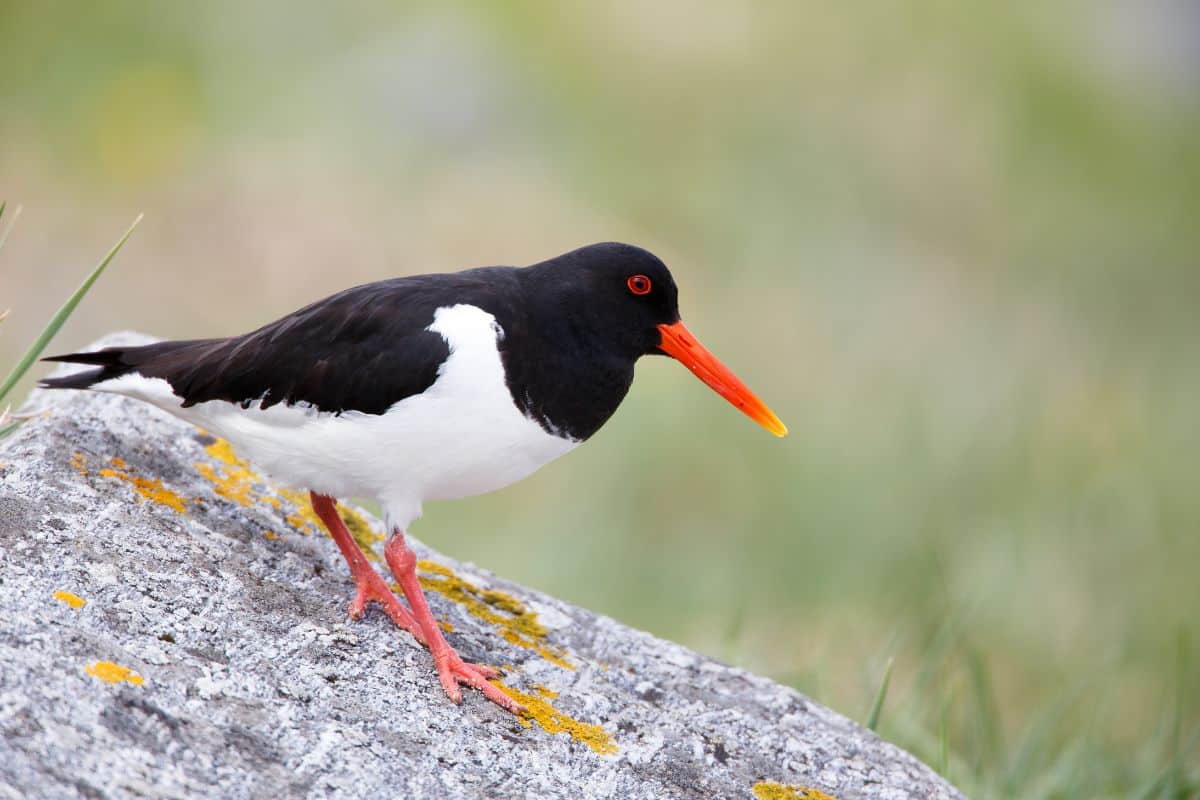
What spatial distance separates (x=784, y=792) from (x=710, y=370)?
1.48 meters

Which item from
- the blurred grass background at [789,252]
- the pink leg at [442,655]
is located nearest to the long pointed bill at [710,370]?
the pink leg at [442,655]

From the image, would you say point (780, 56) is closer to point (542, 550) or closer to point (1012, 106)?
point (1012, 106)

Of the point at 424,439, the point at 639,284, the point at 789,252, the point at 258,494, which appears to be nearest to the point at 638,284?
the point at 639,284

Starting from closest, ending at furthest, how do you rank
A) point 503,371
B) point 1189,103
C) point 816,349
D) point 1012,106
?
point 503,371, point 816,349, point 1012,106, point 1189,103

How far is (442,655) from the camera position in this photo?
3568 millimetres

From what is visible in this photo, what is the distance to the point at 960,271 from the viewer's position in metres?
12.9

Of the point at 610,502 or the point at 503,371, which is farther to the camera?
the point at 610,502

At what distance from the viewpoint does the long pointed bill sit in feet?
14.0

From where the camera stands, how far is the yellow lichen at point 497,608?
4.14 meters

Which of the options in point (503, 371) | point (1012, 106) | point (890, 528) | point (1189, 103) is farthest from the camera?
point (1189, 103)

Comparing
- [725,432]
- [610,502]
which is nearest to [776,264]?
[725,432]

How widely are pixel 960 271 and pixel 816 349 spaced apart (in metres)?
2.66

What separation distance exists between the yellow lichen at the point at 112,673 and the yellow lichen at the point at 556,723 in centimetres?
111

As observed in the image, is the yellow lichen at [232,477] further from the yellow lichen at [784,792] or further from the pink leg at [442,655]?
the yellow lichen at [784,792]
